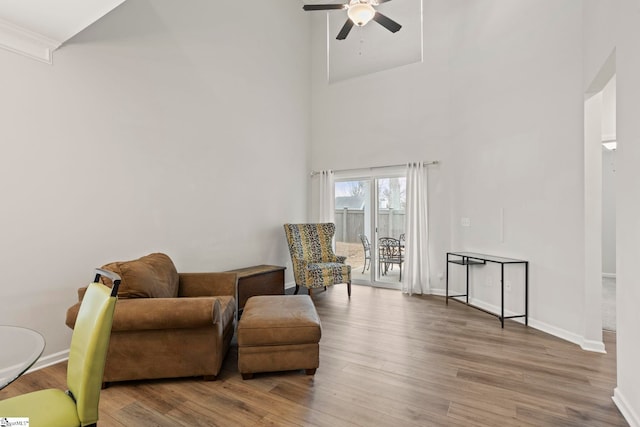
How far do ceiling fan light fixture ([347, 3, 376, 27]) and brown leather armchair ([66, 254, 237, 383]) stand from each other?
11.1 ft

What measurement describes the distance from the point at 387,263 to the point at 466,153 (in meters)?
2.16

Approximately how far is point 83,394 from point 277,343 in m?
1.33

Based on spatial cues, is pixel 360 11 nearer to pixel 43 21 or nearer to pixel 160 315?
pixel 43 21

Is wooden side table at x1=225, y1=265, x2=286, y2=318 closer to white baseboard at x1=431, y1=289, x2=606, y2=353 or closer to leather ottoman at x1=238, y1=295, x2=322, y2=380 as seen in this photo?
leather ottoman at x1=238, y1=295, x2=322, y2=380

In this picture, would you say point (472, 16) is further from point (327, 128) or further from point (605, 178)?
point (605, 178)

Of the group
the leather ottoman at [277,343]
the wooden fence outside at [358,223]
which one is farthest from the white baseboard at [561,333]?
the leather ottoman at [277,343]

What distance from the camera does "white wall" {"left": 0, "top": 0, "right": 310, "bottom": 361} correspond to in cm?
246

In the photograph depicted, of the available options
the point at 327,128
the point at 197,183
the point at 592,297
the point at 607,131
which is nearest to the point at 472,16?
the point at 607,131

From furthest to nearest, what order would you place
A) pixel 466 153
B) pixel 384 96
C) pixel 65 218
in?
pixel 384 96, pixel 466 153, pixel 65 218

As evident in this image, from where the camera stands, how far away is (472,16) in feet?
14.4

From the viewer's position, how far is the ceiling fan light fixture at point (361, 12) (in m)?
3.53

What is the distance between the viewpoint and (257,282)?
416 centimetres

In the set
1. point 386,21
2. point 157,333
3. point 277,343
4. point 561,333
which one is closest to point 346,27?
point 386,21

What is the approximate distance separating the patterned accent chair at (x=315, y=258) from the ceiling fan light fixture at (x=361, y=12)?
2.92 m
